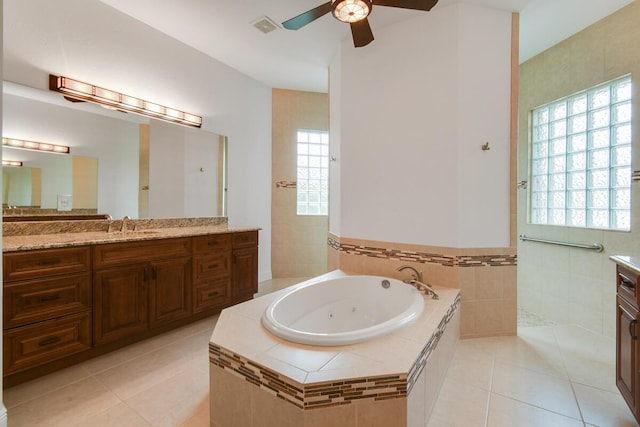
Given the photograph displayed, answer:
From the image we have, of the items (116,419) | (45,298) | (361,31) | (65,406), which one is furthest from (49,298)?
(361,31)

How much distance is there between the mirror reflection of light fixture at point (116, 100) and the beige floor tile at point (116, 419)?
89.8 inches

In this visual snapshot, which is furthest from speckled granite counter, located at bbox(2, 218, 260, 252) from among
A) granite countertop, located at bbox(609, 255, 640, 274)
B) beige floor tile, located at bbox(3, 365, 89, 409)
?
granite countertop, located at bbox(609, 255, 640, 274)

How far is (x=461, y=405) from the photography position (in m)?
A: 1.57

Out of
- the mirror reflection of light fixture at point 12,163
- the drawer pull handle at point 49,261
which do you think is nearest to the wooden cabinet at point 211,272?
the drawer pull handle at point 49,261

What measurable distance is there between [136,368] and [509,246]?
2.94m

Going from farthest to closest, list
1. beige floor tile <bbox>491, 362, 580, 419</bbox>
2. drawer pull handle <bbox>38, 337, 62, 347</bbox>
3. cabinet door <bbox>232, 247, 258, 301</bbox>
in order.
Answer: cabinet door <bbox>232, 247, 258, 301</bbox>
drawer pull handle <bbox>38, 337, 62, 347</bbox>
beige floor tile <bbox>491, 362, 580, 419</bbox>

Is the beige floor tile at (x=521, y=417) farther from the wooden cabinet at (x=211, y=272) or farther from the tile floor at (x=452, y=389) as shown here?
the wooden cabinet at (x=211, y=272)

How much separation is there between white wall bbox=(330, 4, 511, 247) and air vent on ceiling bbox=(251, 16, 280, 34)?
0.91 m

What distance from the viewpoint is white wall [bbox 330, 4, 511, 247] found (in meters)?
2.28

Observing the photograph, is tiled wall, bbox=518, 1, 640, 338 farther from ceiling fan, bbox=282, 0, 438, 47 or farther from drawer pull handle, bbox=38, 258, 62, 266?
drawer pull handle, bbox=38, 258, 62, 266

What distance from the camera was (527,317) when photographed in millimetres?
2871

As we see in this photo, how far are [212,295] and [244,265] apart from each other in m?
0.46

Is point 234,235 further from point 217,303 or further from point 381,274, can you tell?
point 381,274

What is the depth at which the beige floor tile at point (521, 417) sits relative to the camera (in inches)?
56.6
